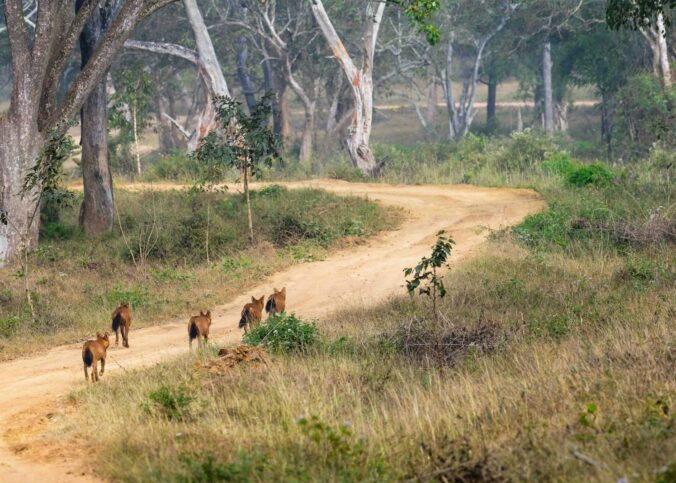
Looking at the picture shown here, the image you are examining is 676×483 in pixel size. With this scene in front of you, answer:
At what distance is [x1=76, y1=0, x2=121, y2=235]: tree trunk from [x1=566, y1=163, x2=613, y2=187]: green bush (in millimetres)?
10418

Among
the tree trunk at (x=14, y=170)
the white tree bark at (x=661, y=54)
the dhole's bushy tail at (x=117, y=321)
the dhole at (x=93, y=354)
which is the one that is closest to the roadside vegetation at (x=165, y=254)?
the tree trunk at (x=14, y=170)

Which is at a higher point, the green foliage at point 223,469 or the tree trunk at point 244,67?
the tree trunk at point 244,67

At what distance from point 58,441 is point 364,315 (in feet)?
17.3

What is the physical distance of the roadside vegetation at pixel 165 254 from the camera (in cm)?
1362

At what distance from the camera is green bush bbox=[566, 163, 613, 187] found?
21.2m

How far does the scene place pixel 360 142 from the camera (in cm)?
2998

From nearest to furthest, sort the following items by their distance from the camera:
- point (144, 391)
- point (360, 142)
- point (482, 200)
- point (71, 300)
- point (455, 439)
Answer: point (455, 439)
point (144, 391)
point (71, 300)
point (482, 200)
point (360, 142)

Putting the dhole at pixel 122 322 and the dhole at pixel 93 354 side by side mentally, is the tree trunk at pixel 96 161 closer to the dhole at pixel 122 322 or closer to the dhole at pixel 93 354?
the dhole at pixel 122 322

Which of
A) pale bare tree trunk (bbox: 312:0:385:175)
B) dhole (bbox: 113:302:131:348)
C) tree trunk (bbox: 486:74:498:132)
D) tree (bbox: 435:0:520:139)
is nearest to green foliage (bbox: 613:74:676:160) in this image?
tree (bbox: 435:0:520:139)

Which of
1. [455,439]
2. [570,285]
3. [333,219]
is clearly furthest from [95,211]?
[455,439]

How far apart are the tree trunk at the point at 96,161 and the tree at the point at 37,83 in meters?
2.34

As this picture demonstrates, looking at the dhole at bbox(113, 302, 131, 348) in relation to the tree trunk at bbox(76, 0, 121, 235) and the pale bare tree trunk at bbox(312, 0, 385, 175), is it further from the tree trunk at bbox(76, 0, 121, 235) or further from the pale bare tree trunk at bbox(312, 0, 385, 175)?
the pale bare tree trunk at bbox(312, 0, 385, 175)

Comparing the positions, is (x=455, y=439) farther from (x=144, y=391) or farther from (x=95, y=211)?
(x=95, y=211)

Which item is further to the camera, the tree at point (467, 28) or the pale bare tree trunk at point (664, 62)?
the tree at point (467, 28)
